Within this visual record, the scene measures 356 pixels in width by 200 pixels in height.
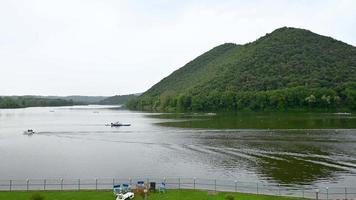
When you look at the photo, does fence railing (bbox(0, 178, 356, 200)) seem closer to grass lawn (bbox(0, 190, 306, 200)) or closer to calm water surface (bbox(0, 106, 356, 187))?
grass lawn (bbox(0, 190, 306, 200))

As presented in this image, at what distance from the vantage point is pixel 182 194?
38562mm

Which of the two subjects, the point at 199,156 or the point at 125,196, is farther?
the point at 199,156

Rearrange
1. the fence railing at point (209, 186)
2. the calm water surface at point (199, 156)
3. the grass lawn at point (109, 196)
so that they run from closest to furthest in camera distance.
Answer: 1. the grass lawn at point (109, 196)
2. the fence railing at point (209, 186)
3. the calm water surface at point (199, 156)

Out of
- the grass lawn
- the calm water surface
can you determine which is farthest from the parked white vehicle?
the calm water surface

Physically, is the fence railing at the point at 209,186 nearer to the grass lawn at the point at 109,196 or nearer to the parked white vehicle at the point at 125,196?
the grass lawn at the point at 109,196

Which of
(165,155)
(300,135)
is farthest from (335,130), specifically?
(165,155)

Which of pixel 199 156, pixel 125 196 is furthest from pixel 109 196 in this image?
pixel 199 156

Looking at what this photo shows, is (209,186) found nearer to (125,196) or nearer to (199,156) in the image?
(125,196)

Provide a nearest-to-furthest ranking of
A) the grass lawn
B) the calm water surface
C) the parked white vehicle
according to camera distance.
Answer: the parked white vehicle → the grass lawn → the calm water surface

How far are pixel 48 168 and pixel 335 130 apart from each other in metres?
74.2

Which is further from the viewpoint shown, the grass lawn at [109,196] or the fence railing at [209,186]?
the fence railing at [209,186]

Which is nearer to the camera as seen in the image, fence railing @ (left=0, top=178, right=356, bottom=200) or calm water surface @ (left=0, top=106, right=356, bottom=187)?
fence railing @ (left=0, top=178, right=356, bottom=200)

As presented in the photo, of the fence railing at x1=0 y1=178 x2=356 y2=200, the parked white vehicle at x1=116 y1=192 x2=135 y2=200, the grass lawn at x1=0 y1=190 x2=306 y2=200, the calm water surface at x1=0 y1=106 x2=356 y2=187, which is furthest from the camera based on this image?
the calm water surface at x1=0 y1=106 x2=356 y2=187

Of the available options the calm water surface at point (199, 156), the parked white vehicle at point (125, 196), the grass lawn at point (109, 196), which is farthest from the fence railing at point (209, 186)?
the parked white vehicle at point (125, 196)
